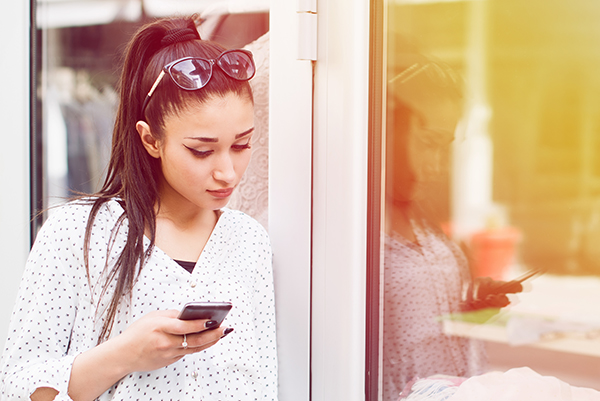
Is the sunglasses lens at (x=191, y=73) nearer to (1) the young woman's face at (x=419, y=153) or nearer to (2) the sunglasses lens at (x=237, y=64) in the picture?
(2) the sunglasses lens at (x=237, y=64)

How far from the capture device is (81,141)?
1576mm

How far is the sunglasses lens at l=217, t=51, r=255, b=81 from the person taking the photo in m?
0.96

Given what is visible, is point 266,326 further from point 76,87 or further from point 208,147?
point 76,87

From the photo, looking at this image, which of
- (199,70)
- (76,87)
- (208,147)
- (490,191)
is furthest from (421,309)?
(76,87)

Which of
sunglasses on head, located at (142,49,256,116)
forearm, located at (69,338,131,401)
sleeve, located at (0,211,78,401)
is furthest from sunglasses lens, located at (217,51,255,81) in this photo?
forearm, located at (69,338,131,401)

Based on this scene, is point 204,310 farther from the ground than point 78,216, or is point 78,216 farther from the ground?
point 78,216

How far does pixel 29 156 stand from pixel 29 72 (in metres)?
0.25

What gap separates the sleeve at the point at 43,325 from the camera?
2.89ft

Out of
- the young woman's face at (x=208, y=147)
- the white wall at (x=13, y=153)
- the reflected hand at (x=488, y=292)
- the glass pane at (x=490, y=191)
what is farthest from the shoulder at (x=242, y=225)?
the white wall at (x=13, y=153)

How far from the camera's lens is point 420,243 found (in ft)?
3.34

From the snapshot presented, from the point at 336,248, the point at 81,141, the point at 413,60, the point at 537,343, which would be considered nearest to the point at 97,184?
the point at 81,141

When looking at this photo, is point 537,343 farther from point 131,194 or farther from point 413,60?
point 131,194

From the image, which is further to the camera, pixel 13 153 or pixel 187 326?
pixel 13 153

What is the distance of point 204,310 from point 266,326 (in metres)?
0.32
